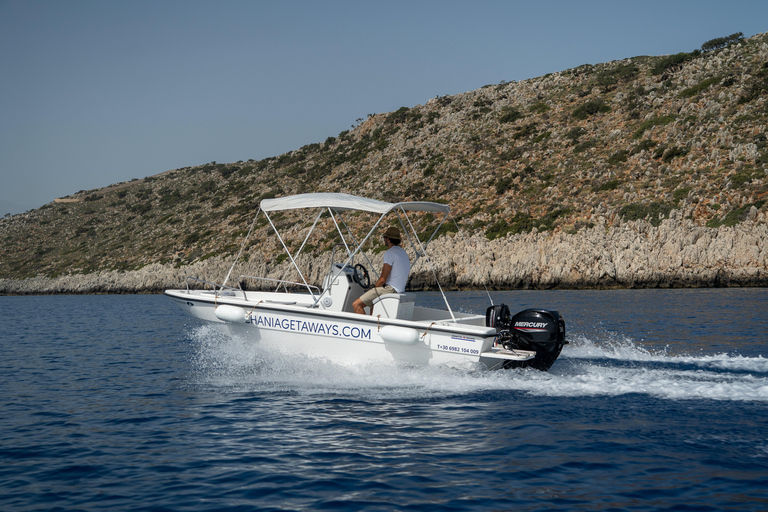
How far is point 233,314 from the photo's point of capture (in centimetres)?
1077

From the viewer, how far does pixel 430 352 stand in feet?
30.6

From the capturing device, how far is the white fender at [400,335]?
30.2 ft

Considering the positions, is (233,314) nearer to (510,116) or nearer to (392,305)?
(392,305)

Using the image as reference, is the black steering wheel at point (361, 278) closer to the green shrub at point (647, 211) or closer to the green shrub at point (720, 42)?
the green shrub at point (647, 211)

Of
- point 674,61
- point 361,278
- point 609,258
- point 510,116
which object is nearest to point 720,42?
point 674,61

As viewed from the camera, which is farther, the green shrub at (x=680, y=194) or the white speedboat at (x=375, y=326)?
the green shrub at (x=680, y=194)

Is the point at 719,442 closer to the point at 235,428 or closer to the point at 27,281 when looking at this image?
the point at 235,428

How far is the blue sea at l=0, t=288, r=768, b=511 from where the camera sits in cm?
495

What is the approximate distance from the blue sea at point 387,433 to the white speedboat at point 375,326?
0.94 feet

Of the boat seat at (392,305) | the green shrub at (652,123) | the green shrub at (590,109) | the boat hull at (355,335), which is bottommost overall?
the boat hull at (355,335)

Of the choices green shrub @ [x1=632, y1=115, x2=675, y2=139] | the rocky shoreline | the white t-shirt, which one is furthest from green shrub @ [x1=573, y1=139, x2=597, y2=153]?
the white t-shirt

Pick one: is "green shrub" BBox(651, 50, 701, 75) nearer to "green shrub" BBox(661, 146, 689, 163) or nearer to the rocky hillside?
the rocky hillside

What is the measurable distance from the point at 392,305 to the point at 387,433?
3.59 m

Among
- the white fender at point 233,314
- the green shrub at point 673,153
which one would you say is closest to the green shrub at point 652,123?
the green shrub at point 673,153
